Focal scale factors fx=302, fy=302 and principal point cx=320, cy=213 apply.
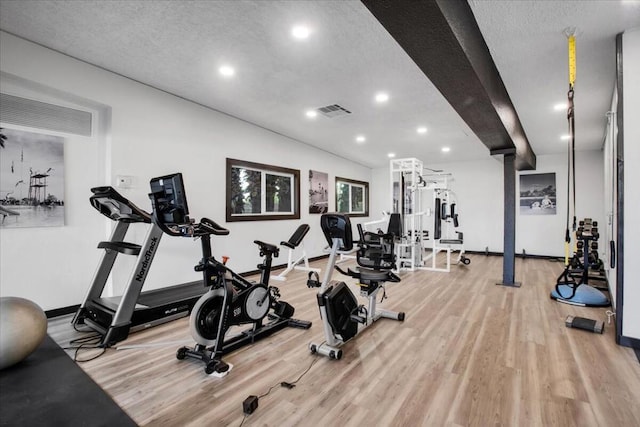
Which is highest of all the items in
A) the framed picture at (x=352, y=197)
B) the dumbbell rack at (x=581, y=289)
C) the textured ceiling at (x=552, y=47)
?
the textured ceiling at (x=552, y=47)

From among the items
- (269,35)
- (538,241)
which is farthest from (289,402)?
(538,241)

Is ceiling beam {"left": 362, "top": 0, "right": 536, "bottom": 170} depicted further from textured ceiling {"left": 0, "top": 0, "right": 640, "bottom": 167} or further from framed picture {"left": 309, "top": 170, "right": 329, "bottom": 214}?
framed picture {"left": 309, "top": 170, "right": 329, "bottom": 214}

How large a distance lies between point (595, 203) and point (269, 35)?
329 inches

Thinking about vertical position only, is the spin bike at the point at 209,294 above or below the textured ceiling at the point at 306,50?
below

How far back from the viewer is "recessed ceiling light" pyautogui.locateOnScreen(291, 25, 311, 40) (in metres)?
2.55

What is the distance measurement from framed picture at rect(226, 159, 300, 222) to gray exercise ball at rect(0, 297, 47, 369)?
9.28ft

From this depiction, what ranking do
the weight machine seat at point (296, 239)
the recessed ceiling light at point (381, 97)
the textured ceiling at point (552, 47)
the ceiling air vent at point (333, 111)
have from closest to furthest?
the textured ceiling at point (552, 47)
the recessed ceiling light at point (381, 97)
the ceiling air vent at point (333, 111)
the weight machine seat at point (296, 239)

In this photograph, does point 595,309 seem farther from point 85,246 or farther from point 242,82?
point 85,246

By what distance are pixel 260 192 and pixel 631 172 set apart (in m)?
4.96

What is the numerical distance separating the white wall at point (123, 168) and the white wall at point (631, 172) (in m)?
4.72

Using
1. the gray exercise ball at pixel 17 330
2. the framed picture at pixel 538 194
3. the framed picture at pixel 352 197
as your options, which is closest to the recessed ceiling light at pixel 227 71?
the gray exercise ball at pixel 17 330

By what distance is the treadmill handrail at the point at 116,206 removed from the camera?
8.97ft

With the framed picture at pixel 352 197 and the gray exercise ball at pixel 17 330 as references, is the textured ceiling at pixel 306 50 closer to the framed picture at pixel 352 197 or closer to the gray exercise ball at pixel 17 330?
the gray exercise ball at pixel 17 330

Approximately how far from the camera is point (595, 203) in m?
7.12
